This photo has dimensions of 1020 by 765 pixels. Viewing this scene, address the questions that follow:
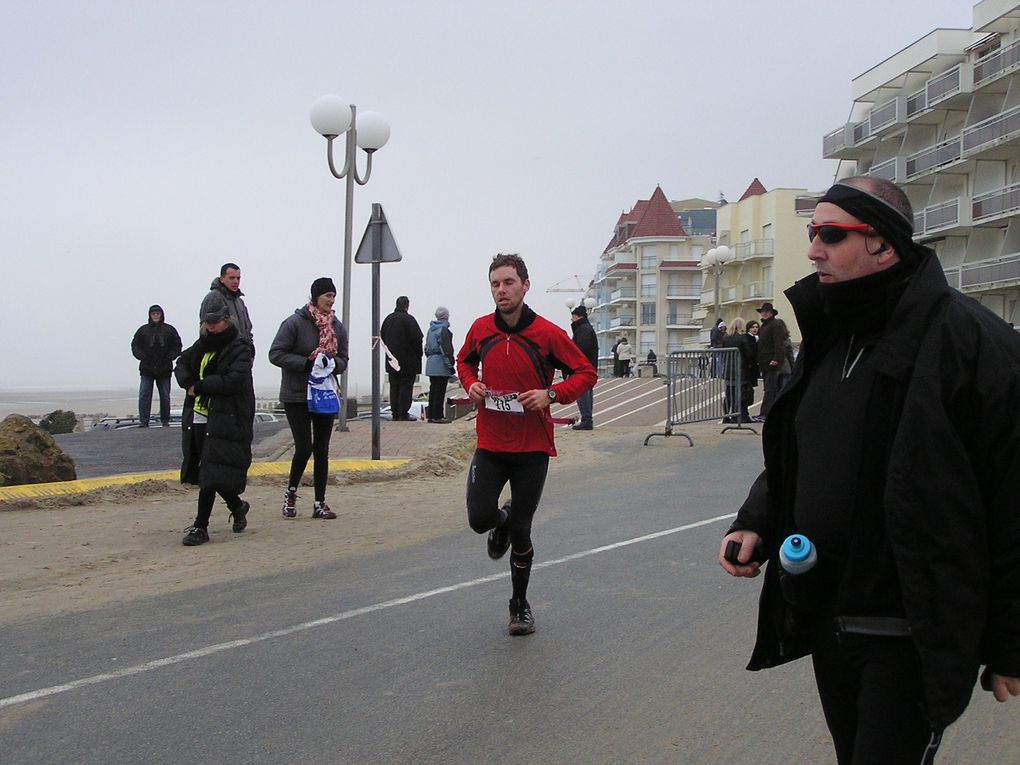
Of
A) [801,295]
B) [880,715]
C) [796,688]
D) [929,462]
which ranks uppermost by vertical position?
[801,295]

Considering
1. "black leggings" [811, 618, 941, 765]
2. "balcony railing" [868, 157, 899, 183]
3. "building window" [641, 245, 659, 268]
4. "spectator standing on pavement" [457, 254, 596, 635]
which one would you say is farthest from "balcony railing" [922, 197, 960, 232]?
"building window" [641, 245, 659, 268]

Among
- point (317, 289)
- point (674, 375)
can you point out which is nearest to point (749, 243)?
point (674, 375)

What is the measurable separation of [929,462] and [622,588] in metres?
4.88

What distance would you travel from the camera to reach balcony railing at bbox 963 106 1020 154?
49.0 m

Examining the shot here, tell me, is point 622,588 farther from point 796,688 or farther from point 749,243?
point 749,243

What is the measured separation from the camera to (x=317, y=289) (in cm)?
995

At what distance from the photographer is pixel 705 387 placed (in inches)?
759

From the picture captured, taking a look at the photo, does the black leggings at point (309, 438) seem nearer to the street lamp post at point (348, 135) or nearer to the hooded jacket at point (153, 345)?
the street lamp post at point (348, 135)

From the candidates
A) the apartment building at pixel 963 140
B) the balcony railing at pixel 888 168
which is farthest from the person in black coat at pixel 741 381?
the balcony railing at pixel 888 168

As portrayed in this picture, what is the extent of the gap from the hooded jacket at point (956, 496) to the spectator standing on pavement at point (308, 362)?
7.66m

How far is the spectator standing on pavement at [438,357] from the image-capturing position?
63.7ft

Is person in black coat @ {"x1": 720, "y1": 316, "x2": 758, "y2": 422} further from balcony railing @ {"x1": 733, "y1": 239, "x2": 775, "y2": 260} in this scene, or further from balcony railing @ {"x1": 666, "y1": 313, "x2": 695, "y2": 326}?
balcony railing @ {"x1": 666, "y1": 313, "x2": 695, "y2": 326}

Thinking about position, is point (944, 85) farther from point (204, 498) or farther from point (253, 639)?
point (253, 639)

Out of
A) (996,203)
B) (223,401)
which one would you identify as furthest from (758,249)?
(223,401)
